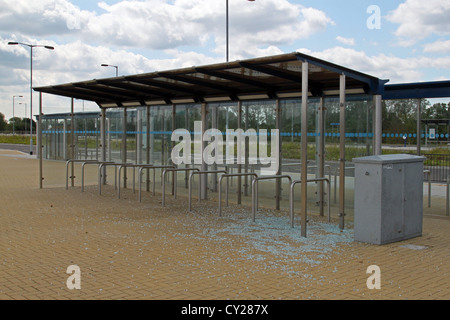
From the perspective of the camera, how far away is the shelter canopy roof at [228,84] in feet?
23.7

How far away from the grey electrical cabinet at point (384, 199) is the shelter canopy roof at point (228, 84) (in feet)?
4.84

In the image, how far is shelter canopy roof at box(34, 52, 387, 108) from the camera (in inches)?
284

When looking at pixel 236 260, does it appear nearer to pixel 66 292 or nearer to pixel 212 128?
pixel 66 292

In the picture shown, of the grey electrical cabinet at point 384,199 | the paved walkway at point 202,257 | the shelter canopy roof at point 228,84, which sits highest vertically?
the shelter canopy roof at point 228,84

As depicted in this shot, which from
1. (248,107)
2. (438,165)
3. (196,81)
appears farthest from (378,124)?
(438,165)

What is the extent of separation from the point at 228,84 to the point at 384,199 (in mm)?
4208

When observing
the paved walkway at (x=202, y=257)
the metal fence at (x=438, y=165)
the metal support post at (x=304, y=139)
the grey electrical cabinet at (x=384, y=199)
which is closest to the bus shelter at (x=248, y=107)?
the metal support post at (x=304, y=139)

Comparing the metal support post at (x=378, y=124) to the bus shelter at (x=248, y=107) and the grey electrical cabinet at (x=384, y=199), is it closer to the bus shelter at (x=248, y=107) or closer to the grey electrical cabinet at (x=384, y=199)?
the bus shelter at (x=248, y=107)

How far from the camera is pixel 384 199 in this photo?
646 cm

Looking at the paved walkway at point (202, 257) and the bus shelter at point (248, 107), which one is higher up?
the bus shelter at point (248, 107)

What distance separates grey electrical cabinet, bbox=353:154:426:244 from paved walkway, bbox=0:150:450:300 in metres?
0.19

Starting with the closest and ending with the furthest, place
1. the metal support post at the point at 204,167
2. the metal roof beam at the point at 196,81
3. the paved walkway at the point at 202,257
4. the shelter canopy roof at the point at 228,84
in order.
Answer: the paved walkway at the point at 202,257 → the shelter canopy roof at the point at 228,84 → the metal roof beam at the point at 196,81 → the metal support post at the point at 204,167

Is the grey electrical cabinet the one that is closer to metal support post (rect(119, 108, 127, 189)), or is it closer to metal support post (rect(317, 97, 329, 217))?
metal support post (rect(317, 97, 329, 217))

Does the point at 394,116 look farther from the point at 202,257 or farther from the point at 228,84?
the point at 202,257
